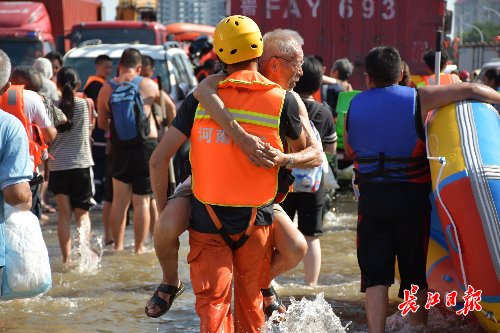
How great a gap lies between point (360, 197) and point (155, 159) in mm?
1619

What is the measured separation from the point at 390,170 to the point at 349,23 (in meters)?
10.2

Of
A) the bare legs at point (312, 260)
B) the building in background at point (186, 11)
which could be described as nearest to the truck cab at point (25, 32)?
the bare legs at point (312, 260)

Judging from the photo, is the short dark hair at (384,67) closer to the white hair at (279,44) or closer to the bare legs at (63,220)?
the white hair at (279,44)

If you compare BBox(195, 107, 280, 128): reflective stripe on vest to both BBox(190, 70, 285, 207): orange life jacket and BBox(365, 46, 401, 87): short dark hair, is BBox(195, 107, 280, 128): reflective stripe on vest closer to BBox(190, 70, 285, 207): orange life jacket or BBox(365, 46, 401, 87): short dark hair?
BBox(190, 70, 285, 207): orange life jacket

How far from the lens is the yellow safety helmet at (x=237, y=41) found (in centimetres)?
498

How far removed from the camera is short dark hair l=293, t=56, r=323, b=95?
7441 mm

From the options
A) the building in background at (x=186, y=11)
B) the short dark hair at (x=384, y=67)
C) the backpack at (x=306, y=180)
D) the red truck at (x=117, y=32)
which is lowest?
the building in background at (x=186, y=11)

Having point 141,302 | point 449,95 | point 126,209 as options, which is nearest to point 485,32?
point 126,209

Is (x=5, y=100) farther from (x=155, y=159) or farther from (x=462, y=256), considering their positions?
(x=462, y=256)

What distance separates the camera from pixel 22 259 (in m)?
5.12

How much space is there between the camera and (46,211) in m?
12.9

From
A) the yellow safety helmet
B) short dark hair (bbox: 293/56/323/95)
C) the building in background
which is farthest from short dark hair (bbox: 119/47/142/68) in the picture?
the building in background

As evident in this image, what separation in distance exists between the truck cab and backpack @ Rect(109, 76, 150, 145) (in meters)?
7.82

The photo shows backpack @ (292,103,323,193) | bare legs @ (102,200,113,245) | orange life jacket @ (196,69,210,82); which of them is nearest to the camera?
backpack @ (292,103,323,193)
